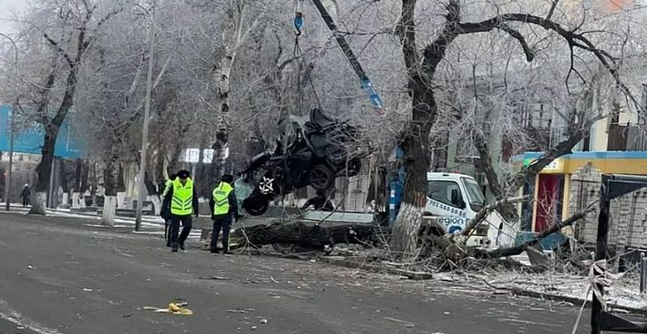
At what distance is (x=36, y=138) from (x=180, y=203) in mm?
29981

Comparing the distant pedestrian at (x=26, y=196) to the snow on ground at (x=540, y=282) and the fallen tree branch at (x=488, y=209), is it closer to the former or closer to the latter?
the fallen tree branch at (x=488, y=209)

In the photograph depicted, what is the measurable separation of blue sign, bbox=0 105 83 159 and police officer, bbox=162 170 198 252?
20.4 metres

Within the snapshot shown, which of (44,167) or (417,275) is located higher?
(44,167)

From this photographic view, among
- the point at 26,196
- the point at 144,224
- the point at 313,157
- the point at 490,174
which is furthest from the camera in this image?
the point at 26,196

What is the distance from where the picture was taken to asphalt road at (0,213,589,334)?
31.4 ft

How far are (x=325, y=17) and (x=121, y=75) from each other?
14549 millimetres

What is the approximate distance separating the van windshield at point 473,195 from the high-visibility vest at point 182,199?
23.9 feet

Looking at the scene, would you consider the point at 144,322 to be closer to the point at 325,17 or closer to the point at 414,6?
the point at 414,6

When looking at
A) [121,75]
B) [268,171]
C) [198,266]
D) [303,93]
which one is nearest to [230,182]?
[268,171]

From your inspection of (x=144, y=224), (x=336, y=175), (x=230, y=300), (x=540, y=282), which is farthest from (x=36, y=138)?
(x=230, y=300)

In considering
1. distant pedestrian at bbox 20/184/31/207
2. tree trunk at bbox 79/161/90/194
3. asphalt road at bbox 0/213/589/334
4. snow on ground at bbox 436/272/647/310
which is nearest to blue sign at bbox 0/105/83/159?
distant pedestrian at bbox 20/184/31/207

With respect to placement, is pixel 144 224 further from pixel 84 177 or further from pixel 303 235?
pixel 84 177

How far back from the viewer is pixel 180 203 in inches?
793

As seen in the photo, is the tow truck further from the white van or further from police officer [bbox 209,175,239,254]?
police officer [bbox 209,175,239,254]
